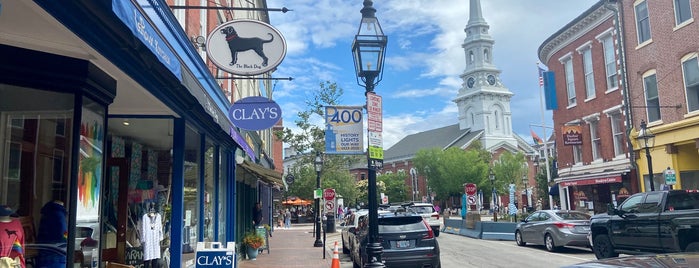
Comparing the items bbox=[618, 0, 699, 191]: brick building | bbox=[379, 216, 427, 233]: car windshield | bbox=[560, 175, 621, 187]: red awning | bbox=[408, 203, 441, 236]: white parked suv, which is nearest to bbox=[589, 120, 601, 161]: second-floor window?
bbox=[560, 175, 621, 187]: red awning

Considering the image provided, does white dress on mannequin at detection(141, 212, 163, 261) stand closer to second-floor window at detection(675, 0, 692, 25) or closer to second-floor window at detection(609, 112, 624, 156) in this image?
second-floor window at detection(675, 0, 692, 25)

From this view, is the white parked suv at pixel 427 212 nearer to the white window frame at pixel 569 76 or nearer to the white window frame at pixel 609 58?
the white window frame at pixel 569 76

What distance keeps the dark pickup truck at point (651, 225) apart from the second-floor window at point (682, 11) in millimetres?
12377

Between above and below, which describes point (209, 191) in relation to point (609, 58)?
below

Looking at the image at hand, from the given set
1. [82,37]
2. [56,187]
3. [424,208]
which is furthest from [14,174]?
[424,208]

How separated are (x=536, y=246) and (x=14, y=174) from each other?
17293mm

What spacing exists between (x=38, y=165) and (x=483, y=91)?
92.5 meters

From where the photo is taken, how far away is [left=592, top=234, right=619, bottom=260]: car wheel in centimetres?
1297

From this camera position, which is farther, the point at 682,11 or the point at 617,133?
the point at 617,133

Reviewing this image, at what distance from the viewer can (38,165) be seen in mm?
5523

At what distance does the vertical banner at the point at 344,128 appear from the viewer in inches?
350

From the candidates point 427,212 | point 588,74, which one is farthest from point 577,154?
point 427,212

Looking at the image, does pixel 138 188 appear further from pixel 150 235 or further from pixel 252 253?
pixel 252 253

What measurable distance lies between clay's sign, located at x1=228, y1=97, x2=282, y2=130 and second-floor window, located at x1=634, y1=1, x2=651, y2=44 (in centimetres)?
1995
